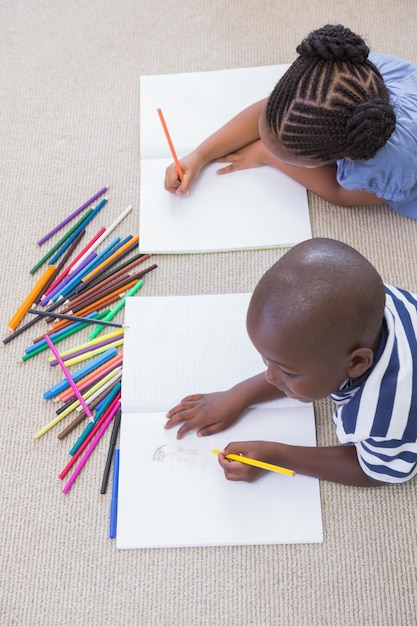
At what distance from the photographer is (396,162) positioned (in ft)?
2.82

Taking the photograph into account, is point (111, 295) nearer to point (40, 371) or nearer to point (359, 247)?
point (40, 371)

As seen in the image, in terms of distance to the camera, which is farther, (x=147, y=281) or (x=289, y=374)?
(x=147, y=281)

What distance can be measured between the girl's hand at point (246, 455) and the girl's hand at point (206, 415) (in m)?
0.04

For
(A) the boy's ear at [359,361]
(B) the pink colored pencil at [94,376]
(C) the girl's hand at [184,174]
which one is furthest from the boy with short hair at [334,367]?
(C) the girl's hand at [184,174]

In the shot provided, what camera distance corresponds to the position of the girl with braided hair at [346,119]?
747mm

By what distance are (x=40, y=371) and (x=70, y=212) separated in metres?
0.25

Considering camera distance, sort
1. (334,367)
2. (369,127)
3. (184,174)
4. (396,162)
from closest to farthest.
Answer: (334,367), (369,127), (396,162), (184,174)

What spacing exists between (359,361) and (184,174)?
1.46ft

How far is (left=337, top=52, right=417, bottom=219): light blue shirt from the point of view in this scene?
86cm

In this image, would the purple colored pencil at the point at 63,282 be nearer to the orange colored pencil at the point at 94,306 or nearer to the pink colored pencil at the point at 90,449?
the orange colored pencil at the point at 94,306

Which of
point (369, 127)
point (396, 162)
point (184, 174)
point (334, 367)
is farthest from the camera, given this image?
point (184, 174)

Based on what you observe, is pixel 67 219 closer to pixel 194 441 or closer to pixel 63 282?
pixel 63 282

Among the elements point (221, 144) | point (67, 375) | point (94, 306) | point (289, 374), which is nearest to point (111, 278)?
point (94, 306)

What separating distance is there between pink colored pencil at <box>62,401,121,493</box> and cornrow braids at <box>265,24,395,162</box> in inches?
15.9
